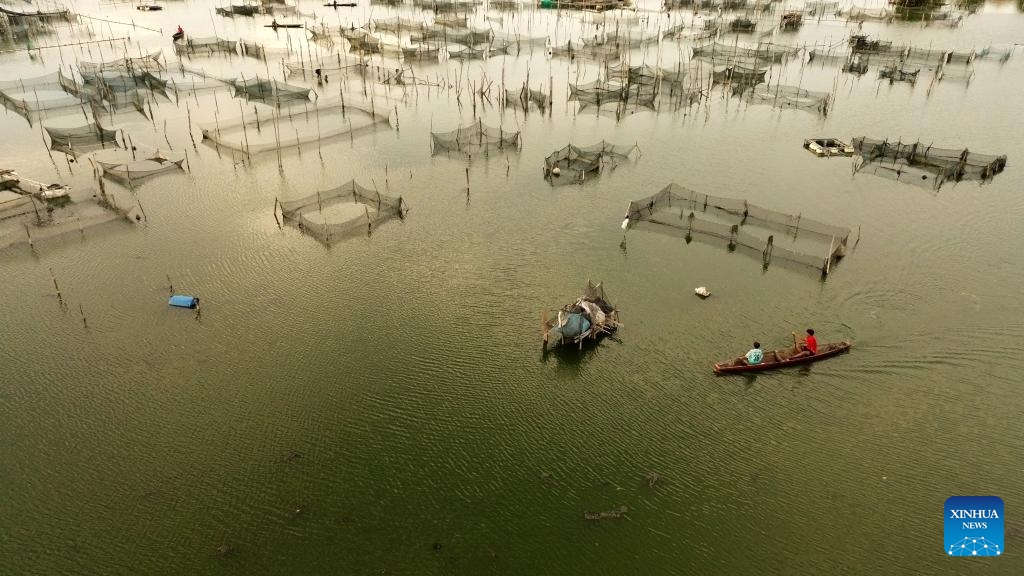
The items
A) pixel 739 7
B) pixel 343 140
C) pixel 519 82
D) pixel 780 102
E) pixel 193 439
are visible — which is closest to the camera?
pixel 193 439

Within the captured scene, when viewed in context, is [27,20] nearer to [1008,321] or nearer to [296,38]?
[296,38]

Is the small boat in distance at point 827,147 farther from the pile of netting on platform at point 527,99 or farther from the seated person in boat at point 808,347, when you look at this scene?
the seated person in boat at point 808,347

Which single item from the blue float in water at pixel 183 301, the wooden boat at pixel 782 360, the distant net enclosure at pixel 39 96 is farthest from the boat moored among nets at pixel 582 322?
the distant net enclosure at pixel 39 96

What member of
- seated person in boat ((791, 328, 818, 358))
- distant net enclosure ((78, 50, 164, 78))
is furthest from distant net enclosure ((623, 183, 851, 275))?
distant net enclosure ((78, 50, 164, 78))

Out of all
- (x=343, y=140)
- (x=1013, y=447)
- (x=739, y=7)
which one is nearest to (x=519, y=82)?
(x=343, y=140)

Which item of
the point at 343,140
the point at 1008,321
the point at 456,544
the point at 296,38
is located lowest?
the point at 456,544

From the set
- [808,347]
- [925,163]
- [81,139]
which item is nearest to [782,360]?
[808,347]

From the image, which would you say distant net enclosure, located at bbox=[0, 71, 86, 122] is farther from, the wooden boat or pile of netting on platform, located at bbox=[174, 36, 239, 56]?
the wooden boat
